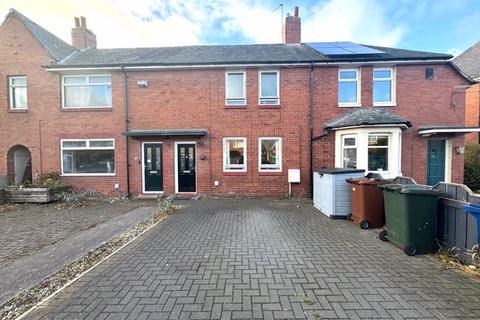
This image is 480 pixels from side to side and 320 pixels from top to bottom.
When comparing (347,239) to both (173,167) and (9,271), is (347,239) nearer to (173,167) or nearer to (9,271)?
(9,271)

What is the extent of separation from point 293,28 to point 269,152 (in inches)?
295

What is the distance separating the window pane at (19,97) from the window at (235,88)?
9236mm

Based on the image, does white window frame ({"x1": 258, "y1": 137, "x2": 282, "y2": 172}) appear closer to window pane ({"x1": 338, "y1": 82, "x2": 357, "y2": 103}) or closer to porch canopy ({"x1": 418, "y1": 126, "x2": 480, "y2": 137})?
window pane ({"x1": 338, "y1": 82, "x2": 357, "y2": 103})

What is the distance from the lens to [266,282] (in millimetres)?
3504

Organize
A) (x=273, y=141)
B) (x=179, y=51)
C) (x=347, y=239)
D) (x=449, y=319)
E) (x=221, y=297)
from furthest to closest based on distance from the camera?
1. (x=179, y=51)
2. (x=273, y=141)
3. (x=347, y=239)
4. (x=221, y=297)
5. (x=449, y=319)

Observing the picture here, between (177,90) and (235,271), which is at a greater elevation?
(177,90)

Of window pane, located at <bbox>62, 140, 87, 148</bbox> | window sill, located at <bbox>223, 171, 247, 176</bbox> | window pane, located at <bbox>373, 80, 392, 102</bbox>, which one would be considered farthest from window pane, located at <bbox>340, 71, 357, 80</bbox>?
window pane, located at <bbox>62, 140, 87, 148</bbox>

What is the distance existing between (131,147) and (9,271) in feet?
23.8

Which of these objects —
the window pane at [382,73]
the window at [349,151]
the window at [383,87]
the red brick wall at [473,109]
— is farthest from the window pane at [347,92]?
the red brick wall at [473,109]

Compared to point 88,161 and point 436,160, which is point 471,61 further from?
point 88,161

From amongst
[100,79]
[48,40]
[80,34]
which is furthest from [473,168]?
[80,34]

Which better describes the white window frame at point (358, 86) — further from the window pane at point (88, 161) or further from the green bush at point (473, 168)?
the window pane at point (88, 161)

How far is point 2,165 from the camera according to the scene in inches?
433

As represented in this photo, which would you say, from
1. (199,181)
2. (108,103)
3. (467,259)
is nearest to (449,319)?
(467,259)
